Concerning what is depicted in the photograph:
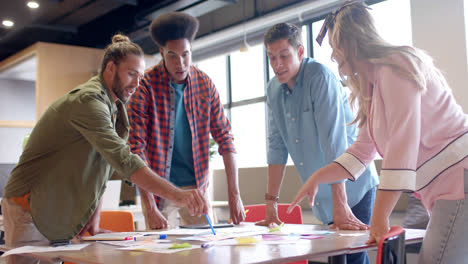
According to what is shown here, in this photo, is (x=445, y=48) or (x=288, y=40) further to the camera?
(x=445, y=48)

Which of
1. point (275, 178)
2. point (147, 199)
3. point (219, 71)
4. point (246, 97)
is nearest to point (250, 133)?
point (246, 97)

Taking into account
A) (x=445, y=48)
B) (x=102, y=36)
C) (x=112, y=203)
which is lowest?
(x=112, y=203)

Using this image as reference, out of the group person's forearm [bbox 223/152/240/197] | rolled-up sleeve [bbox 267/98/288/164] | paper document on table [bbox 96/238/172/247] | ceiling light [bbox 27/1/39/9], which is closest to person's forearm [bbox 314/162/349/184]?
paper document on table [bbox 96/238/172/247]

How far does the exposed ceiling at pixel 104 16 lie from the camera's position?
6461 millimetres

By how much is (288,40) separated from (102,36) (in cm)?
653

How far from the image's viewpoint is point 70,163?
1.67m

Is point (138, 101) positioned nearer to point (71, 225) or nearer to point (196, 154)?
point (196, 154)

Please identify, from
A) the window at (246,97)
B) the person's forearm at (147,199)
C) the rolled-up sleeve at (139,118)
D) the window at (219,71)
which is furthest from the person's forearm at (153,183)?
the window at (219,71)

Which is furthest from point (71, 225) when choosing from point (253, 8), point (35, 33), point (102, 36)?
point (35, 33)

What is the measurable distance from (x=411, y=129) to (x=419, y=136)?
0.03 meters

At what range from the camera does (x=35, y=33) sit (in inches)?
352

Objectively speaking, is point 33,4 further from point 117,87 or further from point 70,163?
point 70,163

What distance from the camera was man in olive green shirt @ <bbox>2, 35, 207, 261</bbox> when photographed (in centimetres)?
162

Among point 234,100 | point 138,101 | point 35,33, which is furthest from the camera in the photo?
point 35,33
